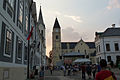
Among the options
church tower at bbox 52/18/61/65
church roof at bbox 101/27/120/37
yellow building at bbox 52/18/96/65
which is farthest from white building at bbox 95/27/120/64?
church tower at bbox 52/18/61/65

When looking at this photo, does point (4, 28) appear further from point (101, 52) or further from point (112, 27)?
point (112, 27)

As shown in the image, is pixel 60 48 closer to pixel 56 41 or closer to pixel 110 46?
pixel 56 41

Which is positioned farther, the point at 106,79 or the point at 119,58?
the point at 119,58

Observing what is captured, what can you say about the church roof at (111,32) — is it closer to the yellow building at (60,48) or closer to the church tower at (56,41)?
the yellow building at (60,48)

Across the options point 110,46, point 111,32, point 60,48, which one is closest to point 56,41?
point 60,48

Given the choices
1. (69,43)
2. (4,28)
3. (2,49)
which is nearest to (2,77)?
(2,49)

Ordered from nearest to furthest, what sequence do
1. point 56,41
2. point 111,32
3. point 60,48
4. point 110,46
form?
point 110,46 < point 111,32 < point 60,48 < point 56,41

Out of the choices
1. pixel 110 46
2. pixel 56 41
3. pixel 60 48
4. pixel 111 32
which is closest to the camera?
Result: pixel 110 46

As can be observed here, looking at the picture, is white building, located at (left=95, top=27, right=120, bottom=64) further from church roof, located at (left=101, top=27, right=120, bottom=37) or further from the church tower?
the church tower

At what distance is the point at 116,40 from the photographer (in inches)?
1604

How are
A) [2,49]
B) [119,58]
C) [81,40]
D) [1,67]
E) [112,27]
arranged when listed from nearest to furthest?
[1,67]
[2,49]
[119,58]
[112,27]
[81,40]

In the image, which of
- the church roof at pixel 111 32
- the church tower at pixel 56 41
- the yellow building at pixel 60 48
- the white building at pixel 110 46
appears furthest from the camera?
the yellow building at pixel 60 48

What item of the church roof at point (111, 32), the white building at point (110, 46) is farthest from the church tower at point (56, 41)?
the church roof at point (111, 32)

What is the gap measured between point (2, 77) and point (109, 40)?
38401 millimetres
